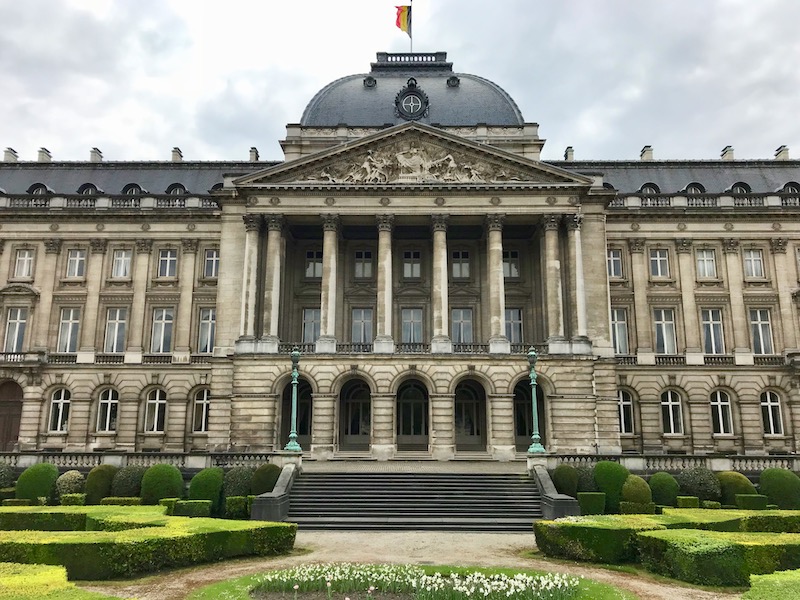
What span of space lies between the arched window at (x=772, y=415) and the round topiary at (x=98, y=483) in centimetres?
4079

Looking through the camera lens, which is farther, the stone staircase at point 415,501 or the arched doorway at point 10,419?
the arched doorway at point 10,419

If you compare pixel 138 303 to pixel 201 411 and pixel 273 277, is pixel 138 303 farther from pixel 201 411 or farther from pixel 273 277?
pixel 273 277

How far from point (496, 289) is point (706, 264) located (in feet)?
57.4

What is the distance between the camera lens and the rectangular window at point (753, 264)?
4816cm

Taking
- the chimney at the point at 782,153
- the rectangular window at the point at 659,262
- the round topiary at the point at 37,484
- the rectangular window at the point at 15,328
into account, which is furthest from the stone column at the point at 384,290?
the chimney at the point at 782,153

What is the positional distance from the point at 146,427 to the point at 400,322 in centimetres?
1909

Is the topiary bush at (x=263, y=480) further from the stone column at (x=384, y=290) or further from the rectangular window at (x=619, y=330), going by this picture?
the rectangular window at (x=619, y=330)

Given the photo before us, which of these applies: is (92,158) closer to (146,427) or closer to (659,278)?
(146,427)

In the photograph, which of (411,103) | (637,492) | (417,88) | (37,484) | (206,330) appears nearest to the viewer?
(637,492)

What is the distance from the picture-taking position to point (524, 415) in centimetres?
4391

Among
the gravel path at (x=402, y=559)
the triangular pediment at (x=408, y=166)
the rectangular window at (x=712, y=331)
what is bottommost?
the gravel path at (x=402, y=559)

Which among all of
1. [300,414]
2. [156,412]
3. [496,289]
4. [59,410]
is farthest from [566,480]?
[59,410]

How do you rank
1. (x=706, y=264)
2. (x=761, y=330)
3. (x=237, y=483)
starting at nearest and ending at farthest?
(x=237, y=483) < (x=761, y=330) < (x=706, y=264)

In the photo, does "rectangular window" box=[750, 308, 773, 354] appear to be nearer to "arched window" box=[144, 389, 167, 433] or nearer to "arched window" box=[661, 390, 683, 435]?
"arched window" box=[661, 390, 683, 435]
